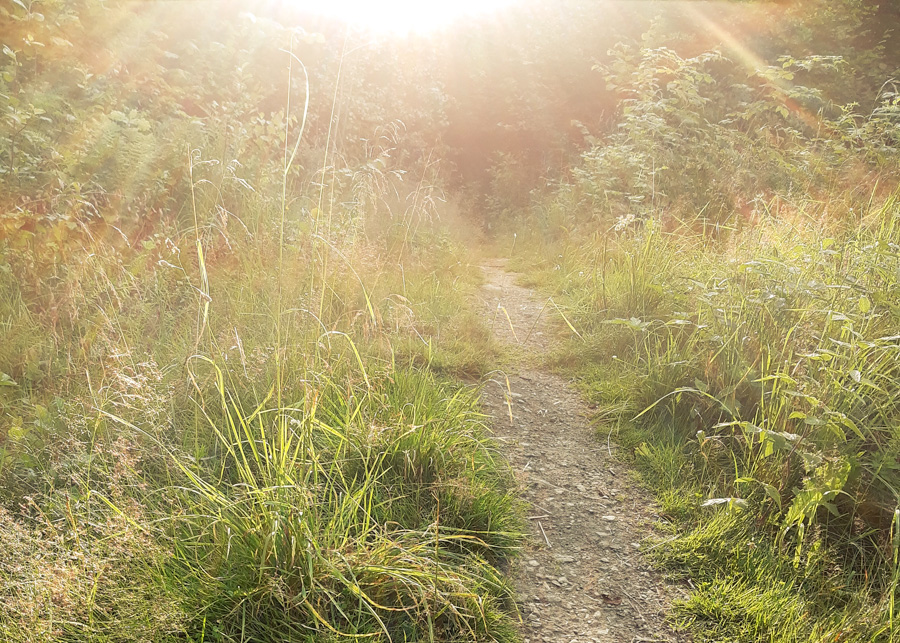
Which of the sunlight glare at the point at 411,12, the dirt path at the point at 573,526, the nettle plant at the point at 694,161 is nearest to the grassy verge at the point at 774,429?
the dirt path at the point at 573,526

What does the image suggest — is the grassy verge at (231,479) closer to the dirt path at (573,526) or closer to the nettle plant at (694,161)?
the dirt path at (573,526)

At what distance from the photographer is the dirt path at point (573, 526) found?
2.13m

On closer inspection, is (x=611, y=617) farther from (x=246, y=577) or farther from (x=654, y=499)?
(x=246, y=577)

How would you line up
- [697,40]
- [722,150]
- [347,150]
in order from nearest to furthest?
[722,150] → [347,150] → [697,40]

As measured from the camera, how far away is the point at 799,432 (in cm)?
272

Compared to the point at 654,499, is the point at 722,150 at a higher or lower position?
higher

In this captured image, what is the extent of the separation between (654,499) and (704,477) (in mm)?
278

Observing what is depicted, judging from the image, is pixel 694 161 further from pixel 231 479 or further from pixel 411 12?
pixel 411 12

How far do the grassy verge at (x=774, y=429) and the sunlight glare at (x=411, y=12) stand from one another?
736 centimetres

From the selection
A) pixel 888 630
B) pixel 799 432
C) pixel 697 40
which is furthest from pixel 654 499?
pixel 697 40

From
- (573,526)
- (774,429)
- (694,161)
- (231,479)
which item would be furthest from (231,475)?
(694,161)

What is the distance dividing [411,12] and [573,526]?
37.9ft

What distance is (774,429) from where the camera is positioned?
9.14 ft

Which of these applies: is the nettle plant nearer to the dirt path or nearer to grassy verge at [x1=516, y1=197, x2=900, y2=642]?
grassy verge at [x1=516, y1=197, x2=900, y2=642]
